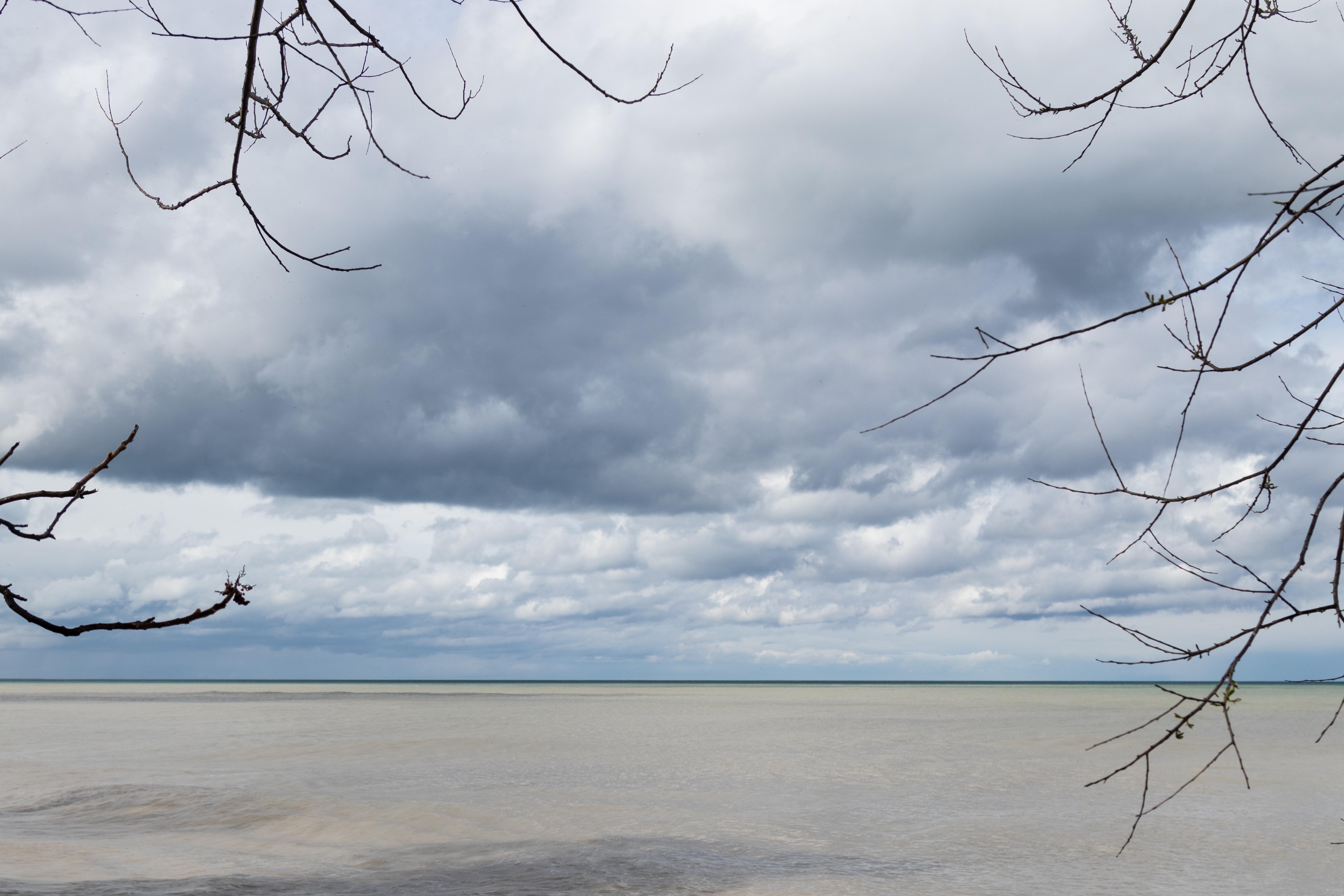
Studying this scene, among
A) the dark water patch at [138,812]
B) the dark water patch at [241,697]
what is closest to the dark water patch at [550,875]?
the dark water patch at [138,812]

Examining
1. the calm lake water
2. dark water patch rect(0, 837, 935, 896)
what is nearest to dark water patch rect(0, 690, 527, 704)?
the calm lake water

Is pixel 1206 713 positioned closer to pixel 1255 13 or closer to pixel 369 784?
pixel 369 784

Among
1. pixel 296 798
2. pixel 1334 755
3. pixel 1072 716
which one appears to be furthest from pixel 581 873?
pixel 1072 716

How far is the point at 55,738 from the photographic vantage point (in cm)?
2370

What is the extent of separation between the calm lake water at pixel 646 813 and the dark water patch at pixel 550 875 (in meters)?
0.04

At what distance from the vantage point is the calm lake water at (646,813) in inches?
355

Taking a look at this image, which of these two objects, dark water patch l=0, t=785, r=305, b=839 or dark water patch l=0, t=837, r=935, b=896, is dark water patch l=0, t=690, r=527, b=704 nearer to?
dark water patch l=0, t=785, r=305, b=839

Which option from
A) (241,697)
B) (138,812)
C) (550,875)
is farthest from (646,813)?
(241,697)

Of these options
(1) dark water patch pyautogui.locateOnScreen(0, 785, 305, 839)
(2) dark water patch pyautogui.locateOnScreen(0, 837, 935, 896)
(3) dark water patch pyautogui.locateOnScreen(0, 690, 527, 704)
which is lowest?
(3) dark water patch pyautogui.locateOnScreen(0, 690, 527, 704)

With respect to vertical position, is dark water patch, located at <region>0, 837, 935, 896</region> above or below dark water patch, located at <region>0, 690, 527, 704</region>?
above

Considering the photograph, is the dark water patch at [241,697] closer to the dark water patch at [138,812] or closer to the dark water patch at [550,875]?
the dark water patch at [138,812]

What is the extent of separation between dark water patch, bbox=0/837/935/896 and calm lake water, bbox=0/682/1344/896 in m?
0.04

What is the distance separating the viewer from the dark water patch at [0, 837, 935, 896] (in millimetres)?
8320

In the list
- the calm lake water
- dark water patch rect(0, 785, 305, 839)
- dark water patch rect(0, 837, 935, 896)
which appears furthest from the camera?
dark water patch rect(0, 785, 305, 839)
